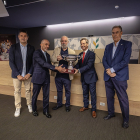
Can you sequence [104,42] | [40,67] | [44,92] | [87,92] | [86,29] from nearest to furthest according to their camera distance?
[40,67] → [44,92] → [87,92] → [104,42] → [86,29]

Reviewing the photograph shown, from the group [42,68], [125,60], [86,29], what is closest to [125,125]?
[125,60]

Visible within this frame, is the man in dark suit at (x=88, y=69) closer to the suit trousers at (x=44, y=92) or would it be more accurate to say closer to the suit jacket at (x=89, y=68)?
the suit jacket at (x=89, y=68)

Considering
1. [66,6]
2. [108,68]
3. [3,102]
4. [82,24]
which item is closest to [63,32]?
[82,24]

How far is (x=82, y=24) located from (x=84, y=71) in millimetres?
5202

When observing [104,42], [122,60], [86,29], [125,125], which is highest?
[86,29]

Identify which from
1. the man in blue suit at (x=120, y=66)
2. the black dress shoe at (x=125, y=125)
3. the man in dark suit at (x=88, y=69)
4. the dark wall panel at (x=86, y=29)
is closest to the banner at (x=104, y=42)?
the dark wall panel at (x=86, y=29)

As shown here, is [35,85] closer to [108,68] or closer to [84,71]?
[84,71]

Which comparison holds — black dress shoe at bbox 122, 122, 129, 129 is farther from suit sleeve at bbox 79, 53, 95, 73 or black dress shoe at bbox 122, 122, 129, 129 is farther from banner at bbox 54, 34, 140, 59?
banner at bbox 54, 34, 140, 59

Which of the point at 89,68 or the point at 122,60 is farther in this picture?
the point at 89,68

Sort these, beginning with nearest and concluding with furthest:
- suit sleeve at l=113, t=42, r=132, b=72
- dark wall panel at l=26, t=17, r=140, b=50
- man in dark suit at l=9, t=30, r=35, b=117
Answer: suit sleeve at l=113, t=42, r=132, b=72 → man in dark suit at l=9, t=30, r=35, b=117 → dark wall panel at l=26, t=17, r=140, b=50

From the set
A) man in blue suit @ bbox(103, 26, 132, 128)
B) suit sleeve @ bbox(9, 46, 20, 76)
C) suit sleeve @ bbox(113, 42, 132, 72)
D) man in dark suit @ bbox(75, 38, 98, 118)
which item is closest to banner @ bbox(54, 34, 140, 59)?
Result: man in dark suit @ bbox(75, 38, 98, 118)

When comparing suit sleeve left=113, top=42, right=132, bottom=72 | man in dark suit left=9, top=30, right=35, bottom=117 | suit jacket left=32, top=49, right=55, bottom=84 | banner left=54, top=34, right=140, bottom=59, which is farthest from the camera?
banner left=54, top=34, right=140, bottom=59

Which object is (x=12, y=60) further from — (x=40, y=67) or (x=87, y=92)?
(x=87, y=92)

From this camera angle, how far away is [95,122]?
2.03 m
